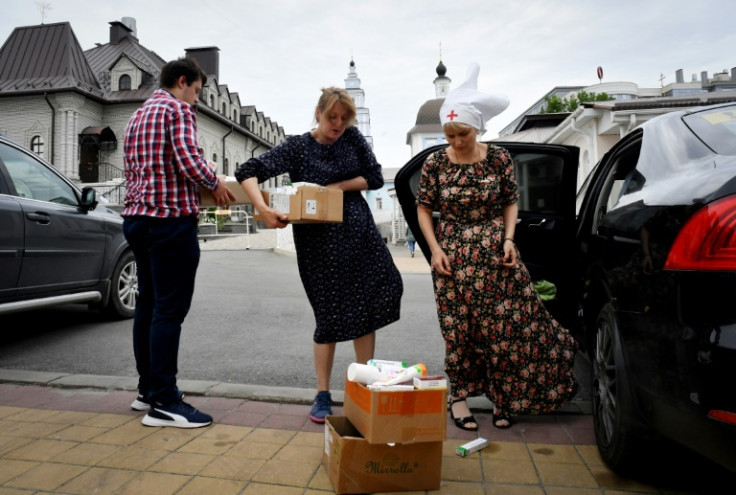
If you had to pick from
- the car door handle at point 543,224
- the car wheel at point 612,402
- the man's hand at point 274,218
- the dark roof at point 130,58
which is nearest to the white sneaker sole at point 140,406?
the man's hand at point 274,218

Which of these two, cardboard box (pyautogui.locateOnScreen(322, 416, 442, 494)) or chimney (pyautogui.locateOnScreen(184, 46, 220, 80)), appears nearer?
cardboard box (pyautogui.locateOnScreen(322, 416, 442, 494))

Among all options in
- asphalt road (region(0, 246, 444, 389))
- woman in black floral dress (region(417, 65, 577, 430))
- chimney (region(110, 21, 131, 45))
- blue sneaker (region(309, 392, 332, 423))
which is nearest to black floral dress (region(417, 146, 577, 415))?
woman in black floral dress (region(417, 65, 577, 430))

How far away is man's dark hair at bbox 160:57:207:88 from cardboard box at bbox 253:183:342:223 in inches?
33.4

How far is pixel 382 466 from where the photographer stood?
2.28 metres

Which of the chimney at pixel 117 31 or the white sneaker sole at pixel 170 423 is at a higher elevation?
the chimney at pixel 117 31

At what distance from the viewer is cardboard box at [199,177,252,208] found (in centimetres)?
319

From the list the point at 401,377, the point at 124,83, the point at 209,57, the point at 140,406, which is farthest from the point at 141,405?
the point at 209,57

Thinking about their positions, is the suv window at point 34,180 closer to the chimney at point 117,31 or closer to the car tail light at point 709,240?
the car tail light at point 709,240

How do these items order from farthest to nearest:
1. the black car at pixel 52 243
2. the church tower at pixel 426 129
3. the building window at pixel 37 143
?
1. the church tower at pixel 426 129
2. the building window at pixel 37 143
3. the black car at pixel 52 243

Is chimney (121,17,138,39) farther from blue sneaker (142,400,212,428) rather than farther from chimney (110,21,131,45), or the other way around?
blue sneaker (142,400,212,428)

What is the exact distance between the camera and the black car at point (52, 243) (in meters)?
4.57

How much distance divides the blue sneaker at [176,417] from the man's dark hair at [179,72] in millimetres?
1770

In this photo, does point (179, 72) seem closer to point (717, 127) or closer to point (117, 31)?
point (717, 127)

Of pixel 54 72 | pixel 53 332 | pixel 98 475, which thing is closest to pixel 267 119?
pixel 54 72
